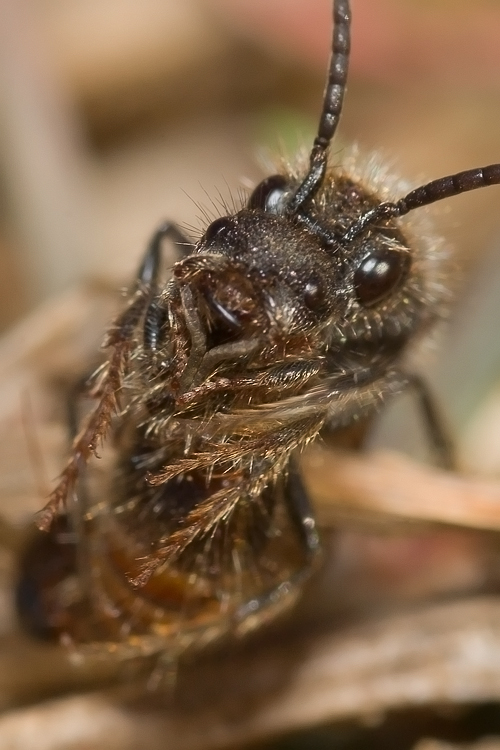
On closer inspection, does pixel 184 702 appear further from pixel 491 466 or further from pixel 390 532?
pixel 491 466

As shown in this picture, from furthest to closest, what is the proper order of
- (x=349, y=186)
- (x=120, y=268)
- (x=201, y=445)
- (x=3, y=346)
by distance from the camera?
(x=120, y=268) < (x=3, y=346) < (x=349, y=186) < (x=201, y=445)

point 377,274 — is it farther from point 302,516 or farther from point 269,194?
point 302,516

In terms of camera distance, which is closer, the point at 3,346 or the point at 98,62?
the point at 3,346

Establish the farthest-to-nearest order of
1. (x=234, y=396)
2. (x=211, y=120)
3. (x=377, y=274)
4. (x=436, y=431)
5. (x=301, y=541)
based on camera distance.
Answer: (x=211, y=120) < (x=436, y=431) < (x=301, y=541) < (x=377, y=274) < (x=234, y=396)

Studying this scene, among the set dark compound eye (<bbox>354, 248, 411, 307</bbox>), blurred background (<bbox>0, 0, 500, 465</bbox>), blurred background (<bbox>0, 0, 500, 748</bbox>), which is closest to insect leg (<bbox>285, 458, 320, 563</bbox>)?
dark compound eye (<bbox>354, 248, 411, 307</bbox>)

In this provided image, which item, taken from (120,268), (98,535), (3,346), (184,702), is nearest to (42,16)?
(120,268)

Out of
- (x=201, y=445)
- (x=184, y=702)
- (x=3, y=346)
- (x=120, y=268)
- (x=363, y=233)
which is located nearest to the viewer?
(x=201, y=445)

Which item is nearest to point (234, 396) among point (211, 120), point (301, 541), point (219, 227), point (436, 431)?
point (219, 227)
